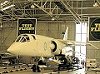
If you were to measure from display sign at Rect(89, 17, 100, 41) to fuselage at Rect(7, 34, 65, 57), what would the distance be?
756 cm

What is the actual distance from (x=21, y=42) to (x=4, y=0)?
9.01 meters

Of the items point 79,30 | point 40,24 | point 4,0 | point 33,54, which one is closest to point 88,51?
point 79,30

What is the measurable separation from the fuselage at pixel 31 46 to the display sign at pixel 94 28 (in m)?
7.56

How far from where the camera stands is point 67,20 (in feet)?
108

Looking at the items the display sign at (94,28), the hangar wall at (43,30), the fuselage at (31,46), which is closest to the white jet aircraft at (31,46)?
the fuselage at (31,46)

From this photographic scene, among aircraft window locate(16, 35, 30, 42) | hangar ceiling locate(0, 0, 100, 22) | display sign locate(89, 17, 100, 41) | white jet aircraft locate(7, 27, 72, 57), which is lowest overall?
white jet aircraft locate(7, 27, 72, 57)

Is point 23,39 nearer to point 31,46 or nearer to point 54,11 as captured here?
point 31,46

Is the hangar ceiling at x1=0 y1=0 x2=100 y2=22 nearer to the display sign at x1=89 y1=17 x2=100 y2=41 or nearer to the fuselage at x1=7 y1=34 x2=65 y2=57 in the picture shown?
the display sign at x1=89 y1=17 x2=100 y2=41

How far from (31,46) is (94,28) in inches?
411

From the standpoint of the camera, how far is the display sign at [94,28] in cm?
2475

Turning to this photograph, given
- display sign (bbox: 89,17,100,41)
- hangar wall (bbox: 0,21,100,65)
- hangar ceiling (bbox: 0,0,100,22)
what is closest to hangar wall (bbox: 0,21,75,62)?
hangar wall (bbox: 0,21,100,65)

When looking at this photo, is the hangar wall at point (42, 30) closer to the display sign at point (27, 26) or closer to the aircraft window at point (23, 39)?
the display sign at point (27, 26)

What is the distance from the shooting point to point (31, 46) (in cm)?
1576

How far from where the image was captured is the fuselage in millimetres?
14998
